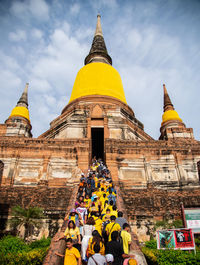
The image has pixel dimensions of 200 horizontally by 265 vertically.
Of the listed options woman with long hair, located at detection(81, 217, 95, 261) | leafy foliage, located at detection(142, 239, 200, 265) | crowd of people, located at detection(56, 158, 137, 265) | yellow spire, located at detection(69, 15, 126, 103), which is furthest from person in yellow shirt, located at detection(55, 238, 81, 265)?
yellow spire, located at detection(69, 15, 126, 103)

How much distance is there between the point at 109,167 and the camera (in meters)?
13.4

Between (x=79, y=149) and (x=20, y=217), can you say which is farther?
(x=79, y=149)

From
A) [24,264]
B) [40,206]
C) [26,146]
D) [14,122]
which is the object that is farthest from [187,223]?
[14,122]

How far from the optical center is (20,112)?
21.4m

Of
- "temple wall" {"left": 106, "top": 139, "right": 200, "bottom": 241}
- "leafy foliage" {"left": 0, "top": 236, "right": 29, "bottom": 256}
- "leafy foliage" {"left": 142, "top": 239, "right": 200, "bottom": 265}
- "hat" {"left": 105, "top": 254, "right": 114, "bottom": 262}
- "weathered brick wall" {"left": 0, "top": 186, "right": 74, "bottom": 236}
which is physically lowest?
"leafy foliage" {"left": 142, "top": 239, "right": 200, "bottom": 265}

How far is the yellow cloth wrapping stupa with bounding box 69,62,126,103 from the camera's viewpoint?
2152 centimetres

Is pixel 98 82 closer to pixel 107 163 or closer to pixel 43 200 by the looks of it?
pixel 107 163

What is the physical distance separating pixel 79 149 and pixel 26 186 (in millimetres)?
3923

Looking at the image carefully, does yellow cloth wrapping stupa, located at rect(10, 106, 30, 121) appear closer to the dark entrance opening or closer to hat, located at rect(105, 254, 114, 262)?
the dark entrance opening

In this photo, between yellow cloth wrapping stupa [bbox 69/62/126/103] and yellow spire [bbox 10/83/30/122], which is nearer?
yellow spire [bbox 10/83/30/122]

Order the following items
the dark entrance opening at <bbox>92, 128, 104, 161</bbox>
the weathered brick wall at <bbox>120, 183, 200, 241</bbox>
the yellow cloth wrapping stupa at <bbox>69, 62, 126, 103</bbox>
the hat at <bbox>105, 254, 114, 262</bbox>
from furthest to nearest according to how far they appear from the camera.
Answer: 1. the yellow cloth wrapping stupa at <bbox>69, 62, 126, 103</bbox>
2. the dark entrance opening at <bbox>92, 128, 104, 161</bbox>
3. the weathered brick wall at <bbox>120, 183, 200, 241</bbox>
4. the hat at <bbox>105, 254, 114, 262</bbox>

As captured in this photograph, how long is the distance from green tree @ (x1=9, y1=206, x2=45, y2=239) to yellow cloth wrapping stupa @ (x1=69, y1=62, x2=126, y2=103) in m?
13.5

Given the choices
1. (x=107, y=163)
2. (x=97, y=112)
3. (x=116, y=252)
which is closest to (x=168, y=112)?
(x=97, y=112)

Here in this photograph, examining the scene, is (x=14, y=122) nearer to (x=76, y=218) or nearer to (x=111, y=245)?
(x=76, y=218)
